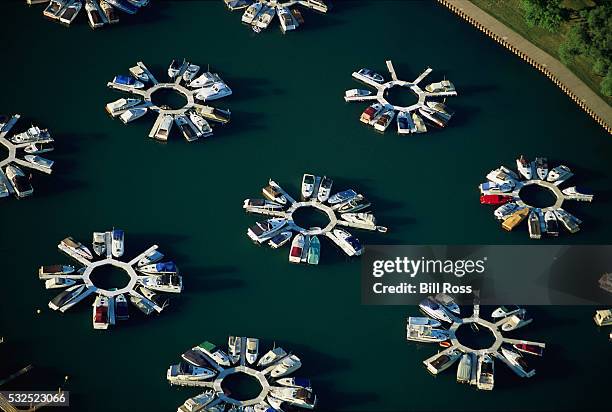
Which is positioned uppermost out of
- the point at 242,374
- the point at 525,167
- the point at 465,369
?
the point at 525,167

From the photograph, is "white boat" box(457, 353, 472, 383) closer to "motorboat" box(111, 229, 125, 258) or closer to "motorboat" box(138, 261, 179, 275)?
"motorboat" box(138, 261, 179, 275)

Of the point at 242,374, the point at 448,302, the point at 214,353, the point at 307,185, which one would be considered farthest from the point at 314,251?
the point at 242,374

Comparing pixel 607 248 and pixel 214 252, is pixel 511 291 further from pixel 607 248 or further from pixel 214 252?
pixel 214 252

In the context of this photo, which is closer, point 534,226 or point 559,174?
point 534,226

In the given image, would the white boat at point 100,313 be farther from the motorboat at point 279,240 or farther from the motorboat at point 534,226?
the motorboat at point 534,226

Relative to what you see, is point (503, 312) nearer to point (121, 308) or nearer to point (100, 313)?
point (121, 308)

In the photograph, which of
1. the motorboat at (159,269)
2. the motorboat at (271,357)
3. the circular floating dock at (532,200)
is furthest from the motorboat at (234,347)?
the circular floating dock at (532,200)
